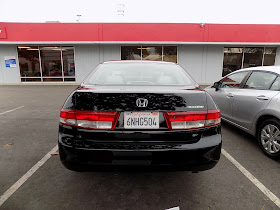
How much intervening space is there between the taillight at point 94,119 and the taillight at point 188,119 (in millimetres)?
542

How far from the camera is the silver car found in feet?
10.7

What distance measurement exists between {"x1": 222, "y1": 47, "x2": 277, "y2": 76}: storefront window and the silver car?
11923mm

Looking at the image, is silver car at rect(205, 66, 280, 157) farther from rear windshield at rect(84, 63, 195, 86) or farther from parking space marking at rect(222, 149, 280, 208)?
rear windshield at rect(84, 63, 195, 86)

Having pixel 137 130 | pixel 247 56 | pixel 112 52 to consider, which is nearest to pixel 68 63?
pixel 112 52

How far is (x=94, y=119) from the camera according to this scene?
203 cm

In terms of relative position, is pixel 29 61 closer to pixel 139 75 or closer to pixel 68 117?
pixel 139 75

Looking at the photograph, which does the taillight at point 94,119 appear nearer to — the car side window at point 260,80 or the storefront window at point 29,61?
the car side window at point 260,80

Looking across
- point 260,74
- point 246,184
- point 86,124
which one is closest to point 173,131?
point 86,124

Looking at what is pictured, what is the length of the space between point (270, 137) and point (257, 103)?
2.03ft

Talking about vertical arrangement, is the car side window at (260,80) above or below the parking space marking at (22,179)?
above

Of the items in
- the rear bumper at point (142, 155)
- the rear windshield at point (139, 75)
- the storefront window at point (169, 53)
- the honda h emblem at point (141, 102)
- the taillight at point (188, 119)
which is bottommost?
the rear bumper at point (142, 155)

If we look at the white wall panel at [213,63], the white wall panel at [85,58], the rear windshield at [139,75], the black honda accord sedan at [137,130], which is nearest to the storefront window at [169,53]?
the white wall panel at [213,63]

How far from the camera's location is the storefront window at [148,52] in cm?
1501

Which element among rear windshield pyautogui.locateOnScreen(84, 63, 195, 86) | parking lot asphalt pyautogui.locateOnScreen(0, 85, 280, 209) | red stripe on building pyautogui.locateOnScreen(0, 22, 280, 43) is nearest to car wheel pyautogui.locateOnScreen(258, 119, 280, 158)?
parking lot asphalt pyautogui.locateOnScreen(0, 85, 280, 209)
